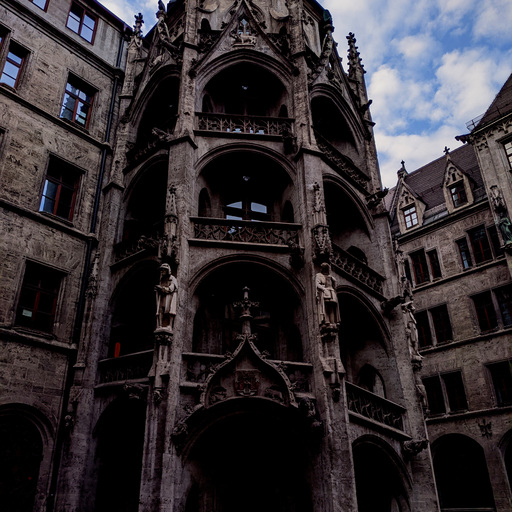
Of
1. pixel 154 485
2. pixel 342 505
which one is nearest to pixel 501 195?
pixel 342 505

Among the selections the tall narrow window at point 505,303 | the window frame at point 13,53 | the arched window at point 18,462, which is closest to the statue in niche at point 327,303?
the arched window at point 18,462

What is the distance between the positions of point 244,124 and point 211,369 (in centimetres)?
868

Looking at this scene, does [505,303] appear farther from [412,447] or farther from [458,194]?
[412,447]

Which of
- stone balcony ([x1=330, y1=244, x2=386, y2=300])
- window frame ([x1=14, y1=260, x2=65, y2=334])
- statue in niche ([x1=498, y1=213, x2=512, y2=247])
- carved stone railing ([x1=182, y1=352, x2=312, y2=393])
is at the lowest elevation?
carved stone railing ([x1=182, y1=352, x2=312, y2=393])

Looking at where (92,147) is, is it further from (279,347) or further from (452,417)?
(452,417)

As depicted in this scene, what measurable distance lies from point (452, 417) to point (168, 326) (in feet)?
52.9

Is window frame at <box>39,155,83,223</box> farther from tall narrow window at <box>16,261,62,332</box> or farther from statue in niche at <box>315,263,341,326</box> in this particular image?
statue in niche at <box>315,263,341,326</box>

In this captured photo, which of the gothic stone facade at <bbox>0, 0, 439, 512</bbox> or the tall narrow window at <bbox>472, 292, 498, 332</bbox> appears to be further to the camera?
the tall narrow window at <bbox>472, 292, 498, 332</bbox>

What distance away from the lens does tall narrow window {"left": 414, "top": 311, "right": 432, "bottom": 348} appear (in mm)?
25547

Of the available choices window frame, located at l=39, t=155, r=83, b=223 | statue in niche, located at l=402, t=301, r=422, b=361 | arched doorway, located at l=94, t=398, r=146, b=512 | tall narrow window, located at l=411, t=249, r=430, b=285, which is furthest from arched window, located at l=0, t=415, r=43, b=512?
tall narrow window, located at l=411, t=249, r=430, b=285

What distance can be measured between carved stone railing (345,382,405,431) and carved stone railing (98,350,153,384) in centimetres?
540

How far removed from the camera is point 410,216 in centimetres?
2944

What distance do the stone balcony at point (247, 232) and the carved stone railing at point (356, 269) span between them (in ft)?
4.82

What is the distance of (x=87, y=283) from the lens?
1623cm
